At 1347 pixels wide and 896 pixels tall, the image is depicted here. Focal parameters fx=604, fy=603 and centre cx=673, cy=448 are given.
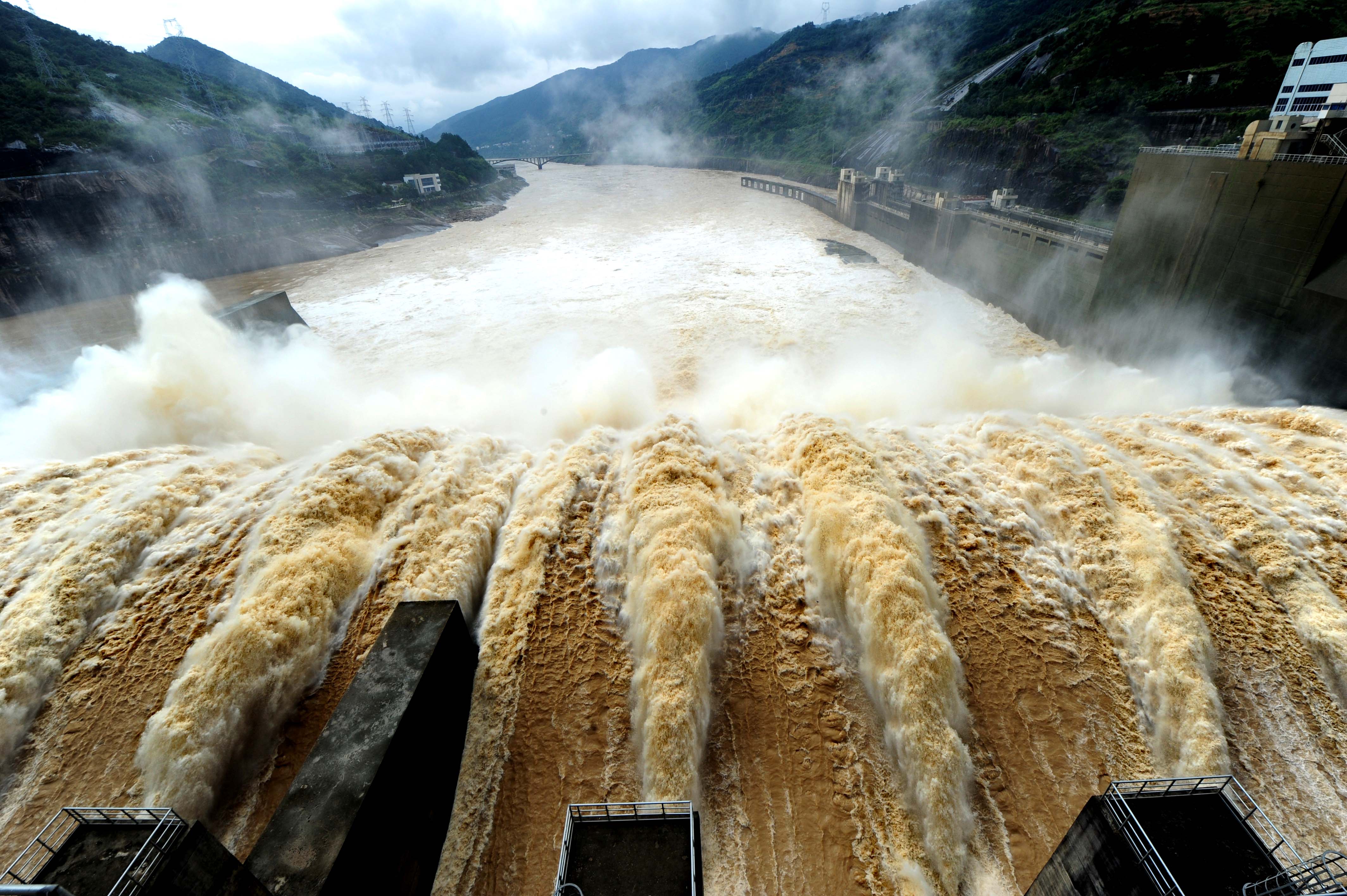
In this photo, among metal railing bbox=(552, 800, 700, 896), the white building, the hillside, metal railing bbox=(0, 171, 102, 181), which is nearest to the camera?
metal railing bbox=(552, 800, 700, 896)

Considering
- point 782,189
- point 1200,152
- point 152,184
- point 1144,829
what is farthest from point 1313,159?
point 152,184

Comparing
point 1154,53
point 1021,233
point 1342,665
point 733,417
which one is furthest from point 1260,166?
point 1154,53

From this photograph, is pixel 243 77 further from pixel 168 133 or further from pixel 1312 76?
pixel 1312 76

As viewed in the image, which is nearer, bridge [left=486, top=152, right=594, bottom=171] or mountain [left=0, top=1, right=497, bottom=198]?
mountain [left=0, top=1, right=497, bottom=198]

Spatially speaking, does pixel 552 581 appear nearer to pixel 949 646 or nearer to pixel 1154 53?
pixel 949 646

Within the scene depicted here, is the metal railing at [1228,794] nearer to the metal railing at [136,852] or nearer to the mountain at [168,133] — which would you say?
the metal railing at [136,852]

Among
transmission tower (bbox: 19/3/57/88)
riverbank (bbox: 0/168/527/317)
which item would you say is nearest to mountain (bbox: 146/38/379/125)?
transmission tower (bbox: 19/3/57/88)

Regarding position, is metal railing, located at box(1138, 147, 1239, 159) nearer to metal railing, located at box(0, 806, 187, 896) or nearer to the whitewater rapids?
the whitewater rapids
